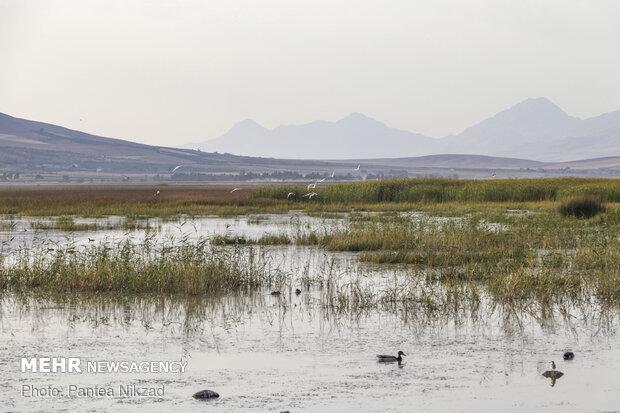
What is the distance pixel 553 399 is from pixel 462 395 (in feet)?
3.78

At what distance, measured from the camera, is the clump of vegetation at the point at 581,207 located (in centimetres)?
4112

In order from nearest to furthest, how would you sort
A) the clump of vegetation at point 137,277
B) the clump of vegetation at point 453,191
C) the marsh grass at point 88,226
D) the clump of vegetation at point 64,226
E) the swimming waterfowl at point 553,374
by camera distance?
the swimming waterfowl at point 553,374
the clump of vegetation at point 137,277
the clump of vegetation at point 64,226
the marsh grass at point 88,226
the clump of vegetation at point 453,191

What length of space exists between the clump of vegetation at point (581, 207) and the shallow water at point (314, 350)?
72.9ft

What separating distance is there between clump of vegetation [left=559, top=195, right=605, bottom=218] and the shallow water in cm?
2222

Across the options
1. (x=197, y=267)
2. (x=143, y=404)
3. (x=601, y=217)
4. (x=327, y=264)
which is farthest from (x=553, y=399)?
(x=601, y=217)

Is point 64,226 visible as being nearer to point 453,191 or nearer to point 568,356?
point 453,191

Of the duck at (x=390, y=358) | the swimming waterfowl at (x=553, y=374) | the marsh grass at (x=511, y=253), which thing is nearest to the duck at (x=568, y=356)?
the swimming waterfowl at (x=553, y=374)

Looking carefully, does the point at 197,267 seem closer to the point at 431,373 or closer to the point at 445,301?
the point at 445,301

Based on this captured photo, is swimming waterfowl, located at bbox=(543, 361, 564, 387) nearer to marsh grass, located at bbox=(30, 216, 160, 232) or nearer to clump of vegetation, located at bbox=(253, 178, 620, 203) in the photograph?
marsh grass, located at bbox=(30, 216, 160, 232)

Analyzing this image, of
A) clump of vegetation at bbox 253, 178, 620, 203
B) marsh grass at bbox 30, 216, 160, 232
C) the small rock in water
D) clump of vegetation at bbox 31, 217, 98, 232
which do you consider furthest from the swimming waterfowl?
clump of vegetation at bbox 253, 178, 620, 203

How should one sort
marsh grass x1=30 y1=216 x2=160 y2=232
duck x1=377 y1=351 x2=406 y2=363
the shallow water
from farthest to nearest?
marsh grass x1=30 y1=216 x2=160 y2=232, duck x1=377 y1=351 x2=406 y2=363, the shallow water

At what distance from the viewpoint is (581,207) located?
136ft

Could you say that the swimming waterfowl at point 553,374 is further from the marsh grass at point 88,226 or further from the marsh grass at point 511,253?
the marsh grass at point 88,226

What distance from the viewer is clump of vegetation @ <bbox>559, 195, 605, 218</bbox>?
1619 inches
